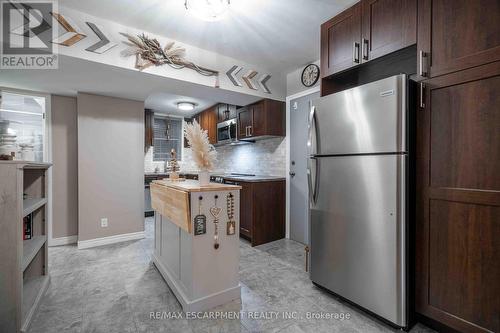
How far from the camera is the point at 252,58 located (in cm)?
314

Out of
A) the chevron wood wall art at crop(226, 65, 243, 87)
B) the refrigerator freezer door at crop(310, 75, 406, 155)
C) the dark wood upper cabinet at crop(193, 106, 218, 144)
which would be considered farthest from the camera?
the dark wood upper cabinet at crop(193, 106, 218, 144)

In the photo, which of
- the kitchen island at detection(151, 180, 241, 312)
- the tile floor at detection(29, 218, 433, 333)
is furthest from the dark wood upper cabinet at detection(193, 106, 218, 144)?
the kitchen island at detection(151, 180, 241, 312)

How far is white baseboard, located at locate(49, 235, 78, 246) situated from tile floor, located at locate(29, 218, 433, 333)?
1.26 feet

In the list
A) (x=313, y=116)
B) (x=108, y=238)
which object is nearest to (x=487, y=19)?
(x=313, y=116)

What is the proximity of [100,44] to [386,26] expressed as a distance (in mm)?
2513

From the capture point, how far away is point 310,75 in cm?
333

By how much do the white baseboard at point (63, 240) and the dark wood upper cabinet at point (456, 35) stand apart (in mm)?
4535

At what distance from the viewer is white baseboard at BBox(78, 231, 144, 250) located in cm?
325

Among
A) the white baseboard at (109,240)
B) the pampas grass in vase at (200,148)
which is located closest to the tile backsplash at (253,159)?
the pampas grass in vase at (200,148)

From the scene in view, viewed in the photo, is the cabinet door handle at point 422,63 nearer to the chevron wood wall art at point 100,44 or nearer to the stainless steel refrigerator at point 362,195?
the stainless steel refrigerator at point 362,195

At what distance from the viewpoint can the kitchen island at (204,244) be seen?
182 cm

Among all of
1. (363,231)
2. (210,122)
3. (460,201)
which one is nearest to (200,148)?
(363,231)

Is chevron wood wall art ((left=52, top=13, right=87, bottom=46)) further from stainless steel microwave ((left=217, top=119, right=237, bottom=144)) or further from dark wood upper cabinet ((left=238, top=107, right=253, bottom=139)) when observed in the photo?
stainless steel microwave ((left=217, top=119, right=237, bottom=144))

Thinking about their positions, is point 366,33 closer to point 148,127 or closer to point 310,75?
point 310,75
